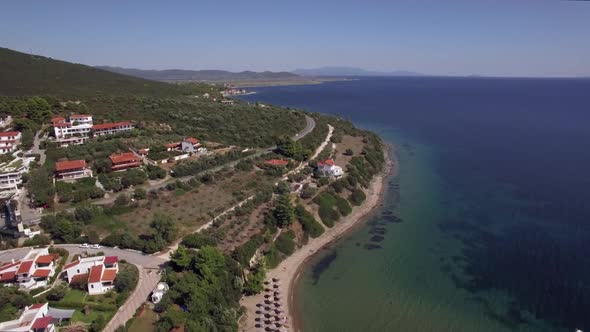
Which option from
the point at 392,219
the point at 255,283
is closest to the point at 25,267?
the point at 255,283

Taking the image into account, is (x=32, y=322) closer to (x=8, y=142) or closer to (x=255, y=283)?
(x=255, y=283)

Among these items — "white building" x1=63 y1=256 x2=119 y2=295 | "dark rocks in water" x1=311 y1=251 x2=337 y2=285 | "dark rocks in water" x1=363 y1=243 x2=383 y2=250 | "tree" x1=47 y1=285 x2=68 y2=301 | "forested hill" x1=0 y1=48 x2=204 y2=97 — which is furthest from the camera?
"forested hill" x1=0 y1=48 x2=204 y2=97

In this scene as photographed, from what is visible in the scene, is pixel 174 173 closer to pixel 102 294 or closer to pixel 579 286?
pixel 102 294

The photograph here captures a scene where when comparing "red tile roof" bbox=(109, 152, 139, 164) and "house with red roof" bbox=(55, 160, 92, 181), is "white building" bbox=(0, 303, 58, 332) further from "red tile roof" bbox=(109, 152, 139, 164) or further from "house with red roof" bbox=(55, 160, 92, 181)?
"red tile roof" bbox=(109, 152, 139, 164)

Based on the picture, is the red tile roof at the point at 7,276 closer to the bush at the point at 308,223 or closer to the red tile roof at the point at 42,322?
the red tile roof at the point at 42,322

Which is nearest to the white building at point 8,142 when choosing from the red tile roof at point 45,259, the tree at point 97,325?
the red tile roof at point 45,259

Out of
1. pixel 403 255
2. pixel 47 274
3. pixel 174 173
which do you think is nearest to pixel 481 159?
pixel 403 255

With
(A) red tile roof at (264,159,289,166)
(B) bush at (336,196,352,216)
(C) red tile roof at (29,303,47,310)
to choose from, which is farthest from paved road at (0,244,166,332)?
(A) red tile roof at (264,159,289,166)
